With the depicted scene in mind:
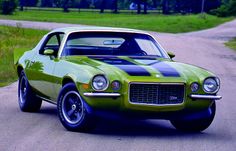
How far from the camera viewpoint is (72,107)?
392 inches

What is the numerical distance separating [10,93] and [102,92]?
5527 mm

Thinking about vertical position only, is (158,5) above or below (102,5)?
below

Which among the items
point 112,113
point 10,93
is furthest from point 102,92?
point 10,93

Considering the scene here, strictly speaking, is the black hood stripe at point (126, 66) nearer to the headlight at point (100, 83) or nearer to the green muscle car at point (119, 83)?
the green muscle car at point (119, 83)

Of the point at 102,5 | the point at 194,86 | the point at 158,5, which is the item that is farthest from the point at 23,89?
the point at 158,5

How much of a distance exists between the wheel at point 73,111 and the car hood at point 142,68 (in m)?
0.44

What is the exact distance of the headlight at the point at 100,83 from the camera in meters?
9.42

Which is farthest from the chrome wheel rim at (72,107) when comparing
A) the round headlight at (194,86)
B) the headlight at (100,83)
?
the round headlight at (194,86)

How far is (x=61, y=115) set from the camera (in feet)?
33.1

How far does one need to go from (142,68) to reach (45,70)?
5.96 feet

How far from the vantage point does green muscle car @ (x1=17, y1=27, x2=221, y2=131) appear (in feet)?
31.0

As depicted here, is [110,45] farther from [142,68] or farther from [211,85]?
[211,85]

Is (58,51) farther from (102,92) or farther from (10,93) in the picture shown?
(10,93)

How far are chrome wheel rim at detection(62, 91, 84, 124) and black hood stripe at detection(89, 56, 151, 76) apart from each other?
634 mm
